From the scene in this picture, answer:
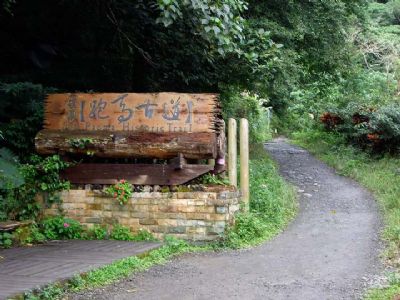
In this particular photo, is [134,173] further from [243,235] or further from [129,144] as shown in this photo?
[243,235]

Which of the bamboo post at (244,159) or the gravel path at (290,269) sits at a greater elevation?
the bamboo post at (244,159)

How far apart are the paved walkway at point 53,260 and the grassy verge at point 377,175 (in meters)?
2.96

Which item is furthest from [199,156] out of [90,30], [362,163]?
[362,163]

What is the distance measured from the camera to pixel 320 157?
57.4 feet

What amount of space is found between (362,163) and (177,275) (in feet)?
34.1

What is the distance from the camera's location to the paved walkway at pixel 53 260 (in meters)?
4.98

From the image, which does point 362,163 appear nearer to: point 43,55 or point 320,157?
point 320,157

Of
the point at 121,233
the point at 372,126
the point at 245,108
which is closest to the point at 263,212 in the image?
the point at 121,233

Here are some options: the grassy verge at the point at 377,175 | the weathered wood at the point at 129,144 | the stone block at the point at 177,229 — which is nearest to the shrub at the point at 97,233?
the stone block at the point at 177,229

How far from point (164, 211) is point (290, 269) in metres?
2.06

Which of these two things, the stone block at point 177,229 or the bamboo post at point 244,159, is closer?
the stone block at point 177,229

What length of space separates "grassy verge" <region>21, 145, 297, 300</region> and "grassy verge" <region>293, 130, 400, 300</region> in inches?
69.3

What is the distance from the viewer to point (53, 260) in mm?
5953

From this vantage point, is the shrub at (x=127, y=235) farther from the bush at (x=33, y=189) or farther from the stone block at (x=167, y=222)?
the bush at (x=33, y=189)
